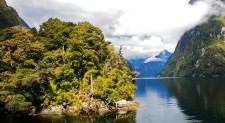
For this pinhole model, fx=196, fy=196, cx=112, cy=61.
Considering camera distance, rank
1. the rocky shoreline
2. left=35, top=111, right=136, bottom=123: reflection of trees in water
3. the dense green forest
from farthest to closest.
→ the rocky shoreline < the dense green forest < left=35, top=111, right=136, bottom=123: reflection of trees in water

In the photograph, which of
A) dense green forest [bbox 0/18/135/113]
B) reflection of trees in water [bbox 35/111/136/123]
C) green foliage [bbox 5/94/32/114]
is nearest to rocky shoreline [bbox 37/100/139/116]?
dense green forest [bbox 0/18/135/113]

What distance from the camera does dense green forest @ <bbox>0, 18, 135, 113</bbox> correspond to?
2666 inches

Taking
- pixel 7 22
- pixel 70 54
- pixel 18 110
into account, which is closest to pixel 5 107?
pixel 18 110

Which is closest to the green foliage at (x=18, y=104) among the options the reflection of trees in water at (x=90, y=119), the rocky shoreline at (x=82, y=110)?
the reflection of trees in water at (x=90, y=119)

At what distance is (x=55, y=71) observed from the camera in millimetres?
75062

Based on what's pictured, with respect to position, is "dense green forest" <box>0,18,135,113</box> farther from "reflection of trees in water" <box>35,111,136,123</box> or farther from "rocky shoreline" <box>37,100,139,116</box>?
A: "reflection of trees in water" <box>35,111,136,123</box>

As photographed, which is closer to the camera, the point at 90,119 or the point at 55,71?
the point at 90,119

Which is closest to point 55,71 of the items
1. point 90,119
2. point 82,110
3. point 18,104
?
point 18,104

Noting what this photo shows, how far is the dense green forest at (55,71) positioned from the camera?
6771 centimetres

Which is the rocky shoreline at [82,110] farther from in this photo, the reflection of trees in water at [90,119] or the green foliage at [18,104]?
the green foliage at [18,104]

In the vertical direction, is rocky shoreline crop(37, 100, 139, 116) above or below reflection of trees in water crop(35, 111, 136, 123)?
above

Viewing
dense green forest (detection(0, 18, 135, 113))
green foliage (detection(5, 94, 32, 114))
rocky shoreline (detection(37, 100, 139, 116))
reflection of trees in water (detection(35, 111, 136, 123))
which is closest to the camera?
reflection of trees in water (detection(35, 111, 136, 123))

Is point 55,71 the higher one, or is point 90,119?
point 55,71

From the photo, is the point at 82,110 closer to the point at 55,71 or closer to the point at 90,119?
the point at 90,119
